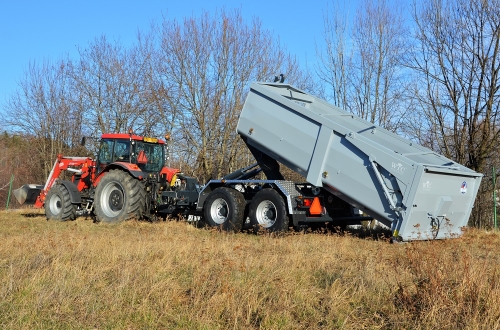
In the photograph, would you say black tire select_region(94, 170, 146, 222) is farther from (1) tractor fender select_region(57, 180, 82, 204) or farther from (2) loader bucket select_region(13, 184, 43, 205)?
(2) loader bucket select_region(13, 184, 43, 205)

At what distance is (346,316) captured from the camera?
4.46 meters

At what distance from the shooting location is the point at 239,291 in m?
4.89

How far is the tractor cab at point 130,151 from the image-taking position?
13.3m

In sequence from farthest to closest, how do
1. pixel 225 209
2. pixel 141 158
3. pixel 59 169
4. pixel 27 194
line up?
pixel 27 194, pixel 59 169, pixel 141 158, pixel 225 209

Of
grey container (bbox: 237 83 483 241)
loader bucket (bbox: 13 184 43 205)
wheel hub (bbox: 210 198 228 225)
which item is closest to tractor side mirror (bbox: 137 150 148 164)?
wheel hub (bbox: 210 198 228 225)

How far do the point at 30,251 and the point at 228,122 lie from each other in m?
14.3

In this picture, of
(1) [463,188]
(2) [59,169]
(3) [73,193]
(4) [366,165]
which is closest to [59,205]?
(3) [73,193]

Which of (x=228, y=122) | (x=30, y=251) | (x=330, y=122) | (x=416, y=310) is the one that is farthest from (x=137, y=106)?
(x=416, y=310)

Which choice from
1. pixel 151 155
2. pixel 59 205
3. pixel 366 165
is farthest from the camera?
pixel 59 205

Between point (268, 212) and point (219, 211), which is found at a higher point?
point (268, 212)

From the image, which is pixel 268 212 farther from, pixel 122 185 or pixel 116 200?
pixel 116 200

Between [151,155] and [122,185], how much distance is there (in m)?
1.26

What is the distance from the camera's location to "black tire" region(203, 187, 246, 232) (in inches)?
424

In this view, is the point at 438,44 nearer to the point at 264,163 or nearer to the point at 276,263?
the point at 264,163
